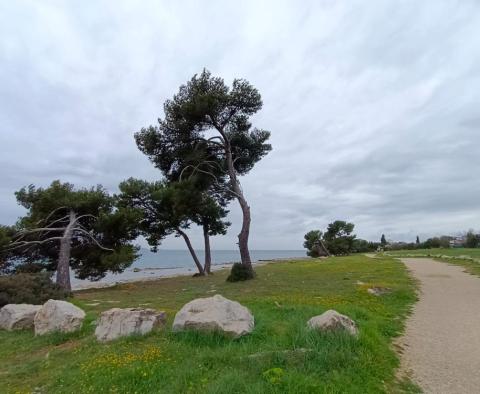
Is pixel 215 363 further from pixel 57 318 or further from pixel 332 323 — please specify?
pixel 57 318

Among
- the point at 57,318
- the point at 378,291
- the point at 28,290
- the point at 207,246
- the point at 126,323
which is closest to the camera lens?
the point at 126,323

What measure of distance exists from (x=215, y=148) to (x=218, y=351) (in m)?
19.9

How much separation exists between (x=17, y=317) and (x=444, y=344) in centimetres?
995

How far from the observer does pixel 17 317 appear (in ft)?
32.8

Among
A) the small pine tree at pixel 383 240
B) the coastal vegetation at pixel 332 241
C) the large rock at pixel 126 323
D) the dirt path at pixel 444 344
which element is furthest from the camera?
the small pine tree at pixel 383 240

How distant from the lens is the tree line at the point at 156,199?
67.5ft

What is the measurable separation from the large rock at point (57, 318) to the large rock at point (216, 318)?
9.65 feet

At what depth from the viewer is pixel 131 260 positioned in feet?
67.9

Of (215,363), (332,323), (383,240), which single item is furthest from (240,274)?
(383,240)

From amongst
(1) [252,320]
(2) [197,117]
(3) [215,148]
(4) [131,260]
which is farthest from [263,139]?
(1) [252,320]

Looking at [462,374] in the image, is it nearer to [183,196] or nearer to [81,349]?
[81,349]

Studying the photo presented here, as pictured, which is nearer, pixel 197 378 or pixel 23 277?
pixel 197 378

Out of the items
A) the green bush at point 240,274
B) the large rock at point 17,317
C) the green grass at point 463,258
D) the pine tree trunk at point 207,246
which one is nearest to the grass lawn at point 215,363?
the large rock at point 17,317

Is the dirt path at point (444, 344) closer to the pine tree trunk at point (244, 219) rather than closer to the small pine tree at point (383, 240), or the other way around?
the pine tree trunk at point (244, 219)
